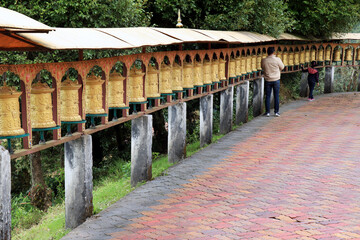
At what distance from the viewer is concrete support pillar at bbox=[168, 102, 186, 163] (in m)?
9.86

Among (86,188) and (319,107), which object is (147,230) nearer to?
(86,188)

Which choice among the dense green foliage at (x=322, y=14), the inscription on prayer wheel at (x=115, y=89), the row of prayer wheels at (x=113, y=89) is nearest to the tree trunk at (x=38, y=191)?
the row of prayer wheels at (x=113, y=89)

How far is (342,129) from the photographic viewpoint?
12.9 m

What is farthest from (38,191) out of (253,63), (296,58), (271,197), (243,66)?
(296,58)

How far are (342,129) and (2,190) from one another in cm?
964

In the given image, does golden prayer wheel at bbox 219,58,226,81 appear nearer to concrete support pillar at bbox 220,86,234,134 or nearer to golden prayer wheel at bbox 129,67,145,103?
concrete support pillar at bbox 220,86,234,134

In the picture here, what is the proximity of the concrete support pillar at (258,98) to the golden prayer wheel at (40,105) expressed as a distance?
33.8ft

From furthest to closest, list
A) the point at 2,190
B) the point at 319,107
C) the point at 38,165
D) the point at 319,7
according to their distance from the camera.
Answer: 1. the point at 319,7
2. the point at 319,107
3. the point at 38,165
4. the point at 2,190

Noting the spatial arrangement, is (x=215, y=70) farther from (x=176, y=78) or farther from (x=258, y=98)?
(x=258, y=98)

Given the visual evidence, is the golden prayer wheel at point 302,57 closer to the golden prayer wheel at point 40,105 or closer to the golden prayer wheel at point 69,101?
the golden prayer wheel at point 69,101

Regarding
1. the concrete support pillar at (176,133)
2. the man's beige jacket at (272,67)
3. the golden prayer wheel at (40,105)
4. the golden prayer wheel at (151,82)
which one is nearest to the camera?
the golden prayer wheel at (40,105)

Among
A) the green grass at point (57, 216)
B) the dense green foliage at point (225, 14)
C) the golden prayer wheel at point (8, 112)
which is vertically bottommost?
the green grass at point (57, 216)

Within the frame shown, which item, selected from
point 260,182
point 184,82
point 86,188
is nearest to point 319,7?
point 184,82

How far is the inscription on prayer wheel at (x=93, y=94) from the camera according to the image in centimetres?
697
